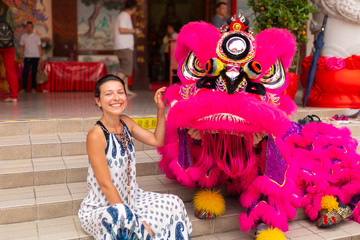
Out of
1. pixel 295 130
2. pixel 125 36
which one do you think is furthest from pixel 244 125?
pixel 125 36

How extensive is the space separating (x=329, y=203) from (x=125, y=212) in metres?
1.58

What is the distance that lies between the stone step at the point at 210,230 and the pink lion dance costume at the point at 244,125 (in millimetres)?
164

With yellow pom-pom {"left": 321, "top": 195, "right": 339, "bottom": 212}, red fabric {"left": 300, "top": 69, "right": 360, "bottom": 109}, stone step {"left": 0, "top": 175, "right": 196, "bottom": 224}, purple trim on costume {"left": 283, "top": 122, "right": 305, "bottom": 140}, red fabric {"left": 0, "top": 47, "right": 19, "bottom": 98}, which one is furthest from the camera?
red fabric {"left": 0, "top": 47, "right": 19, "bottom": 98}

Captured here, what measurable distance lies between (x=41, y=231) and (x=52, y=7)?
27.7 ft

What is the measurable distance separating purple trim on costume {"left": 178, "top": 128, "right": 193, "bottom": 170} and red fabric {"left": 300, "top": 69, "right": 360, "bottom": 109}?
3.29 meters

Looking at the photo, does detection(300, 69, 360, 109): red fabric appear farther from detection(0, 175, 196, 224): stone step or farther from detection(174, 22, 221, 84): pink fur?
detection(174, 22, 221, 84): pink fur

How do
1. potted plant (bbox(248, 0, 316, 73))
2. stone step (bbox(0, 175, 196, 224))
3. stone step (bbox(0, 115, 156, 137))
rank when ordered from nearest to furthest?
stone step (bbox(0, 175, 196, 224))
stone step (bbox(0, 115, 156, 137))
potted plant (bbox(248, 0, 316, 73))

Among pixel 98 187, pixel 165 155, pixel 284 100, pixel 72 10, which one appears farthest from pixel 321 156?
pixel 72 10

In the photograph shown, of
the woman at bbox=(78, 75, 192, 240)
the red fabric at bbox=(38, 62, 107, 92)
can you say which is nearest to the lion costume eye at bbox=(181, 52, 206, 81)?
the woman at bbox=(78, 75, 192, 240)

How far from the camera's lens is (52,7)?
9.66 m

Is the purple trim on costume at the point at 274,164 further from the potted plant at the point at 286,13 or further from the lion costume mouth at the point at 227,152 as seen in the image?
the potted plant at the point at 286,13

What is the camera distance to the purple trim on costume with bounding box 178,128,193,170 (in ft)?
8.11

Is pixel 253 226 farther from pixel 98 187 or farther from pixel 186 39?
pixel 186 39

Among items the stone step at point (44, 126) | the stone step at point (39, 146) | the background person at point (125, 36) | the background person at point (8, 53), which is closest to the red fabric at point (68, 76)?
the background person at point (125, 36)
